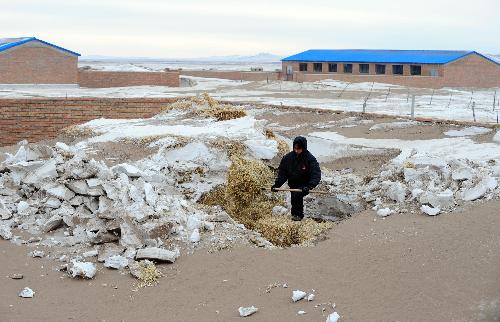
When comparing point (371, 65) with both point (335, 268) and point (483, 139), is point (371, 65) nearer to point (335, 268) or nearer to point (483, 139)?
point (483, 139)

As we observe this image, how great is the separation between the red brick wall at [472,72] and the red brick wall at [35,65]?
73.0 ft

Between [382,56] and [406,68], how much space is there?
323 cm

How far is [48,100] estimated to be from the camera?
50.4ft

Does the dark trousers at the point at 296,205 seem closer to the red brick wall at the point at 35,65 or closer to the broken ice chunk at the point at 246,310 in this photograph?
the broken ice chunk at the point at 246,310

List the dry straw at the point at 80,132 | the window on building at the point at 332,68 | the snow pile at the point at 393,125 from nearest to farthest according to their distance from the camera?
the dry straw at the point at 80,132, the snow pile at the point at 393,125, the window on building at the point at 332,68

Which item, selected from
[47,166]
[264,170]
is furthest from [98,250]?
[264,170]

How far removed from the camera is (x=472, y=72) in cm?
4100

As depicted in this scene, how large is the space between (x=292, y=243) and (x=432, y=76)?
3385 centimetres

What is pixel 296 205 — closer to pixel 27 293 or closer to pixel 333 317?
pixel 333 317

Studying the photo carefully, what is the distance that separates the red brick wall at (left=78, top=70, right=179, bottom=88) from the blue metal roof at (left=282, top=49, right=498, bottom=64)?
13032mm

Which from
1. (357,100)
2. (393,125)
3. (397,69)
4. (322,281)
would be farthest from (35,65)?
(322,281)

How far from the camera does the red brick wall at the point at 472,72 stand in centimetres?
3975

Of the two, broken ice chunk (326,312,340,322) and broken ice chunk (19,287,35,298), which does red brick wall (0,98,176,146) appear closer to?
broken ice chunk (19,287,35,298)

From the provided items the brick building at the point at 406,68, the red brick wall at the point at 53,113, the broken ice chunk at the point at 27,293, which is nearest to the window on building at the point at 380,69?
the brick building at the point at 406,68
